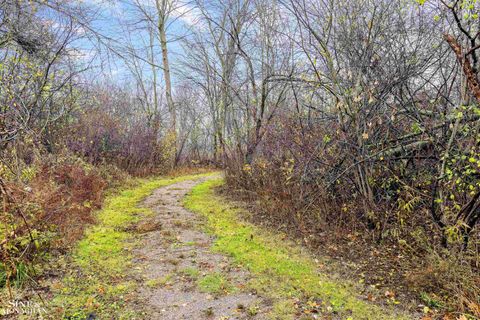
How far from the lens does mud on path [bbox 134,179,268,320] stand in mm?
3346

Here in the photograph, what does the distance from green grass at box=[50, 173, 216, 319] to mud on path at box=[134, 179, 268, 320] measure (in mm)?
227

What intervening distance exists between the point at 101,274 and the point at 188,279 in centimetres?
112

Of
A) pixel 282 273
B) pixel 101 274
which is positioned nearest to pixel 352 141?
pixel 282 273

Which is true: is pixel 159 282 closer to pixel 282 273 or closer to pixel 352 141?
pixel 282 273

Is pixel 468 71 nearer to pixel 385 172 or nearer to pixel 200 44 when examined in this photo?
pixel 385 172

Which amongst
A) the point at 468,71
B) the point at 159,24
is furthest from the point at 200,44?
the point at 468,71

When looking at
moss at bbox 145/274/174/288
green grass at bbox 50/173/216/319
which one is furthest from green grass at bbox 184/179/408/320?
green grass at bbox 50/173/216/319

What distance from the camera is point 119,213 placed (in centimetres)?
714

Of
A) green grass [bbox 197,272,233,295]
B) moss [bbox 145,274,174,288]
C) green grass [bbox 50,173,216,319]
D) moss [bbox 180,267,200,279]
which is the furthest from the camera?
moss [bbox 180,267,200,279]

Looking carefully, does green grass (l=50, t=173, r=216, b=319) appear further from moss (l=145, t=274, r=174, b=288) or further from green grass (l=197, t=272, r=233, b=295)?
green grass (l=197, t=272, r=233, b=295)

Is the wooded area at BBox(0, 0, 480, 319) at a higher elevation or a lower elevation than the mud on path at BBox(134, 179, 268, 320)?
higher

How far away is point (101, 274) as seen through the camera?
4.12 meters

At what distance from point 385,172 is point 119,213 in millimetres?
5429

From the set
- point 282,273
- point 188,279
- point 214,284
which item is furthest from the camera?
point 282,273
